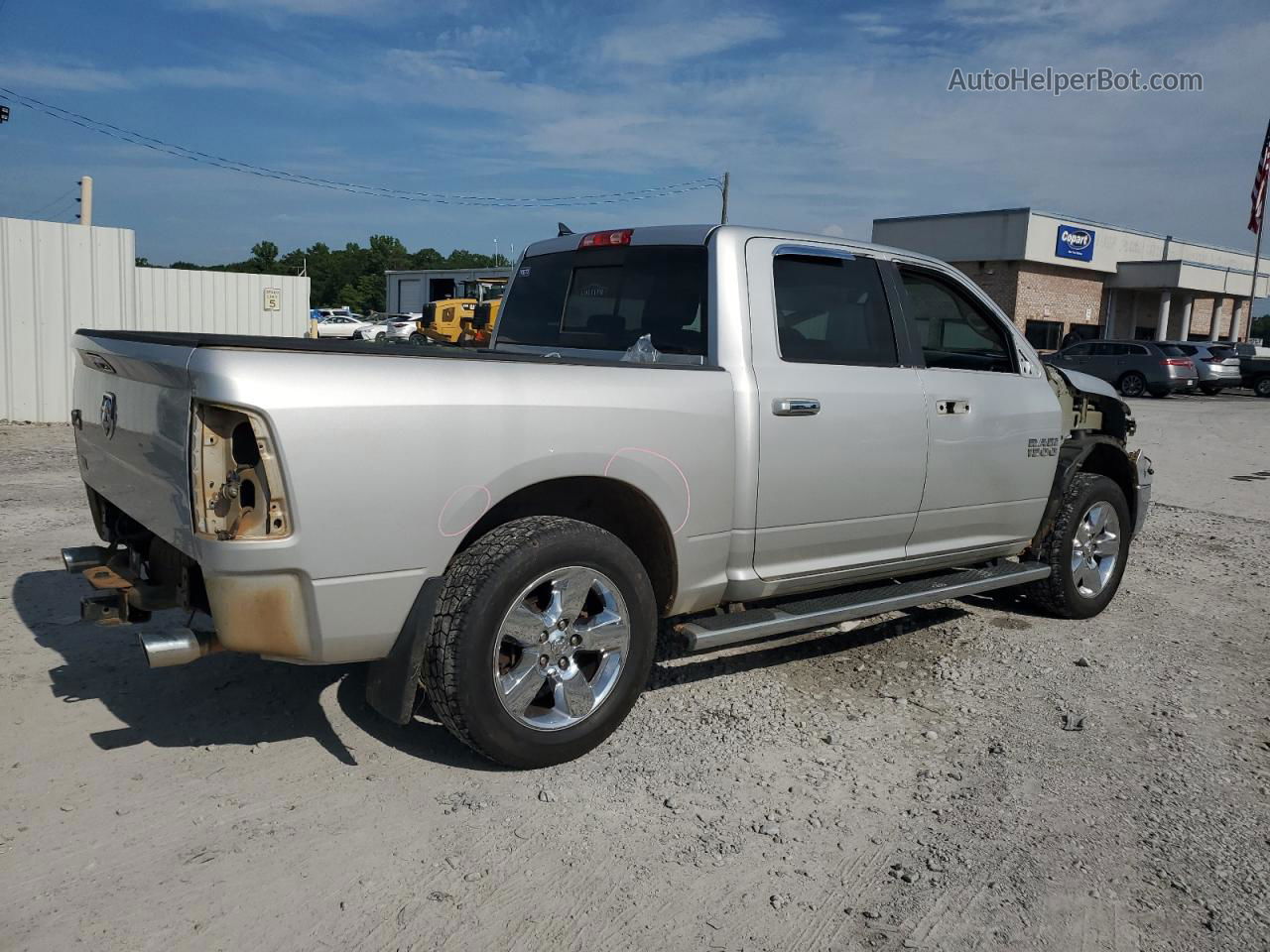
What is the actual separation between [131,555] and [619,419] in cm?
191

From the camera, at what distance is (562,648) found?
3.59m

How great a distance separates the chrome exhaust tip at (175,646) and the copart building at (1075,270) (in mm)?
35001

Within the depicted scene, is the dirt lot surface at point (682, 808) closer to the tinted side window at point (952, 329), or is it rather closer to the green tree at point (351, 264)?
the tinted side window at point (952, 329)

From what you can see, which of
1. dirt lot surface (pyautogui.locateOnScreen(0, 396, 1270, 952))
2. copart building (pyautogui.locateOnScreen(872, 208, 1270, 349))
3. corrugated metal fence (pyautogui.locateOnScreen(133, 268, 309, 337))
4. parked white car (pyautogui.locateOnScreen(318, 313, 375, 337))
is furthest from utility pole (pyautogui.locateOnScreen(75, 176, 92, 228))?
parked white car (pyautogui.locateOnScreen(318, 313, 375, 337))

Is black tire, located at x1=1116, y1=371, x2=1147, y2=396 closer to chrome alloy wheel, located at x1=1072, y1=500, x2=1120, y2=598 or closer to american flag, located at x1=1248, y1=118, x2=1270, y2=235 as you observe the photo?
american flag, located at x1=1248, y1=118, x2=1270, y2=235

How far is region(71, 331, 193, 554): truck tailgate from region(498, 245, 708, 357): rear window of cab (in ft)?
6.45

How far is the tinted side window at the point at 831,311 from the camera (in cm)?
428

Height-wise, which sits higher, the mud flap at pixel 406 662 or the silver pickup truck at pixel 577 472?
the silver pickup truck at pixel 577 472

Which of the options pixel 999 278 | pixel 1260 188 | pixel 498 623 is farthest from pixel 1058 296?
pixel 498 623

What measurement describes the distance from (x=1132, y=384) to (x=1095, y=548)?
81.8 ft

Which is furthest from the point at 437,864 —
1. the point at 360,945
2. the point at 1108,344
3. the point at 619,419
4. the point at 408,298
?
the point at 408,298

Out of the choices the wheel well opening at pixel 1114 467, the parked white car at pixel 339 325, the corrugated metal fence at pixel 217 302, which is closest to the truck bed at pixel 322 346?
the wheel well opening at pixel 1114 467

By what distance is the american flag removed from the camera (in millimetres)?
32219

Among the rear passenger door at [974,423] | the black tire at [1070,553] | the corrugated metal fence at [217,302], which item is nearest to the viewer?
the rear passenger door at [974,423]
